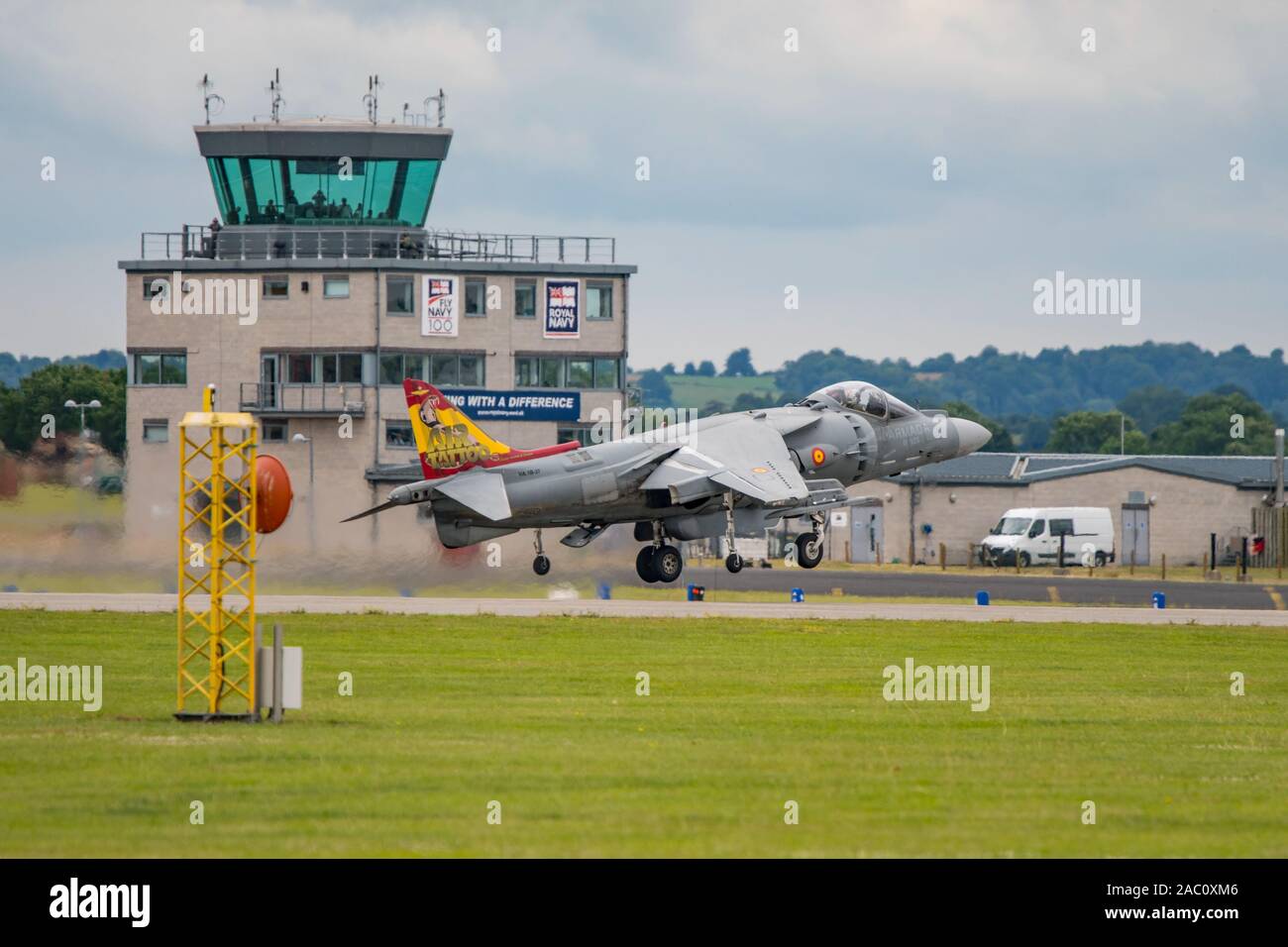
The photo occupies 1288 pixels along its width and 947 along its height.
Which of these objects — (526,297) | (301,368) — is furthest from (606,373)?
(301,368)

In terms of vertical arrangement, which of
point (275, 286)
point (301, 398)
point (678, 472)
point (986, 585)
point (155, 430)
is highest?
point (275, 286)

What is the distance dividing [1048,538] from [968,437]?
92.6ft

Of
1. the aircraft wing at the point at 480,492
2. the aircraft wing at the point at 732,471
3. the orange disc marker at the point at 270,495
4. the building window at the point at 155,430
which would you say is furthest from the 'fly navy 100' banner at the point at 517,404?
the orange disc marker at the point at 270,495

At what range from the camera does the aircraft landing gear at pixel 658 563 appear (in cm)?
4259

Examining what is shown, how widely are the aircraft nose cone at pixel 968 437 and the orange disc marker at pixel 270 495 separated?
26.3 meters

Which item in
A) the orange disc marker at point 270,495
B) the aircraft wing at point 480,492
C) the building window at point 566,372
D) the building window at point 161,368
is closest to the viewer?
the orange disc marker at point 270,495

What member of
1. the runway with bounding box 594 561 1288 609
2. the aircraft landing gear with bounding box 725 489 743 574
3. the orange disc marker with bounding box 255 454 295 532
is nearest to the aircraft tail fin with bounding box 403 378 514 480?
the aircraft landing gear with bounding box 725 489 743 574

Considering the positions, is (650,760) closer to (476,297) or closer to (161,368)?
(476,297)

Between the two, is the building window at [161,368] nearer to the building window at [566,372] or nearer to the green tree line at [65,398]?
the green tree line at [65,398]

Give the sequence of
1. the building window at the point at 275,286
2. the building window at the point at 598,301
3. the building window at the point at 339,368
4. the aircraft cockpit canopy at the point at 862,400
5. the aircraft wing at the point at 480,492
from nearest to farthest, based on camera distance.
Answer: the aircraft wing at the point at 480,492 → the aircraft cockpit canopy at the point at 862,400 → the building window at the point at 275,286 → the building window at the point at 339,368 → the building window at the point at 598,301

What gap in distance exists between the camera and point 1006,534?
242ft

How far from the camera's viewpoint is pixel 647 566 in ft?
140
